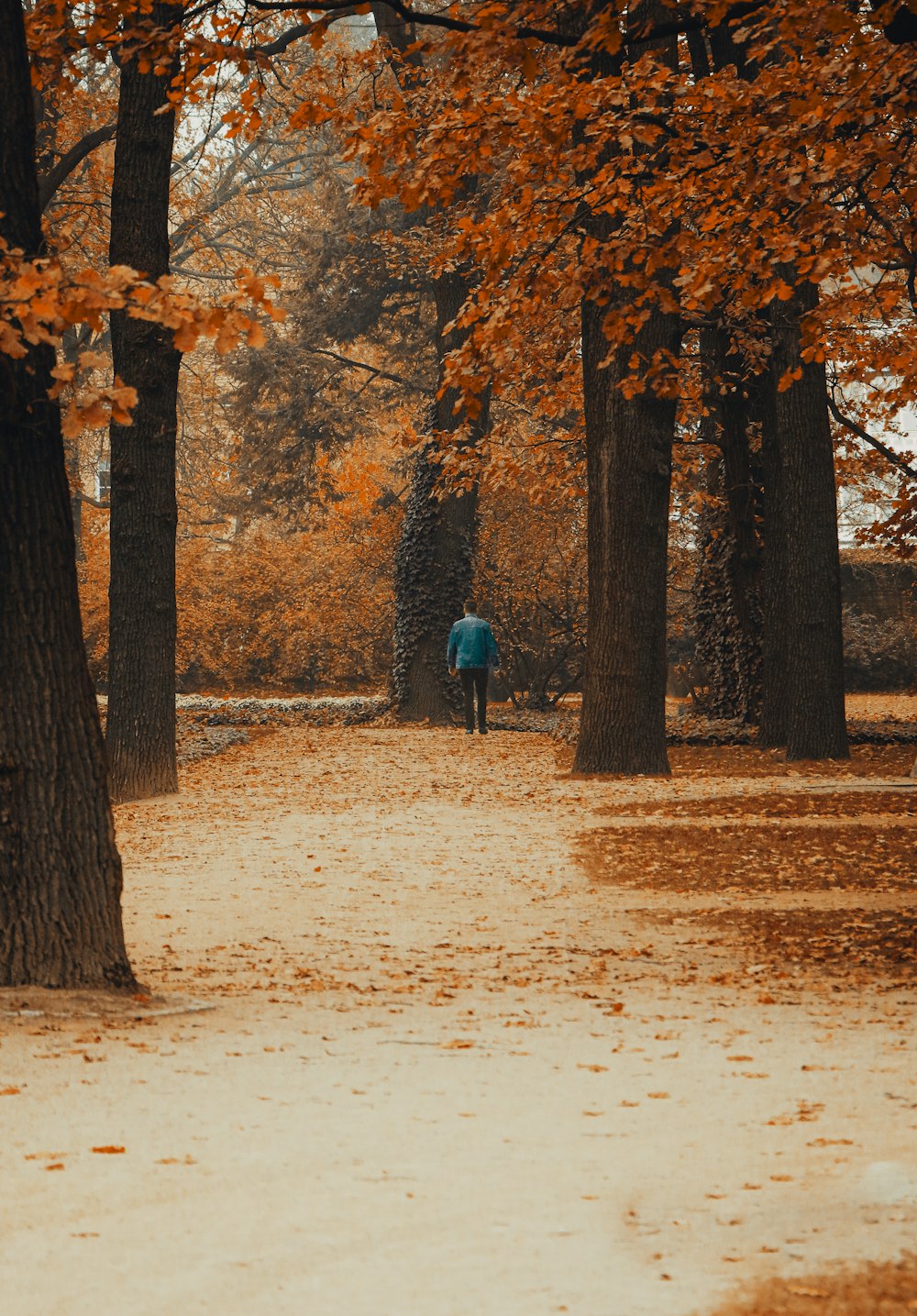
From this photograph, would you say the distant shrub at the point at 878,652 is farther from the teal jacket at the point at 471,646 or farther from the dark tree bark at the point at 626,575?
the dark tree bark at the point at 626,575

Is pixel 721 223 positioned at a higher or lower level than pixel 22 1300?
higher

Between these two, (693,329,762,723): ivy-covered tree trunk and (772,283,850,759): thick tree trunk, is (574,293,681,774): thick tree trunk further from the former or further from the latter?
(693,329,762,723): ivy-covered tree trunk

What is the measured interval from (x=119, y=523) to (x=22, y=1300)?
11.1 metres

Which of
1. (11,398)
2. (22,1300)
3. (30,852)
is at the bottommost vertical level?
(22,1300)

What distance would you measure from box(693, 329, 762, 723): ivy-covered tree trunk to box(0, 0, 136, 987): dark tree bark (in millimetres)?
14137

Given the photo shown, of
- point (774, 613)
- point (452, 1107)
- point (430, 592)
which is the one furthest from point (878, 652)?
point (452, 1107)

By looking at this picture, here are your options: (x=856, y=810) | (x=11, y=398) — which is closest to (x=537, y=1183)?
(x=11, y=398)

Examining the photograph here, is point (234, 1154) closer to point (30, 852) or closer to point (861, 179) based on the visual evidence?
point (30, 852)

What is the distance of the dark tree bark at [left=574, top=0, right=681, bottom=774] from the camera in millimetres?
15055

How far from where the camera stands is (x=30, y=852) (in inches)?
235

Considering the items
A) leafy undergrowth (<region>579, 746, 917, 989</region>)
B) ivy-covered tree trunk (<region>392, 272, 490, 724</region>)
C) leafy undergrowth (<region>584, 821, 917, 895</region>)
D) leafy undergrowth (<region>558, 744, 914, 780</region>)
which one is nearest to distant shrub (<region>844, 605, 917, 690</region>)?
ivy-covered tree trunk (<region>392, 272, 490, 724</region>)

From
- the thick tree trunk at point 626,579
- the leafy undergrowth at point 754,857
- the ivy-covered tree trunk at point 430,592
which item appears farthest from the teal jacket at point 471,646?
the leafy undergrowth at point 754,857

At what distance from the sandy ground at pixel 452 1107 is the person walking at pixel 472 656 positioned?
12.2 metres

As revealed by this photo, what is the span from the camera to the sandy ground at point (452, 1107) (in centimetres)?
323
